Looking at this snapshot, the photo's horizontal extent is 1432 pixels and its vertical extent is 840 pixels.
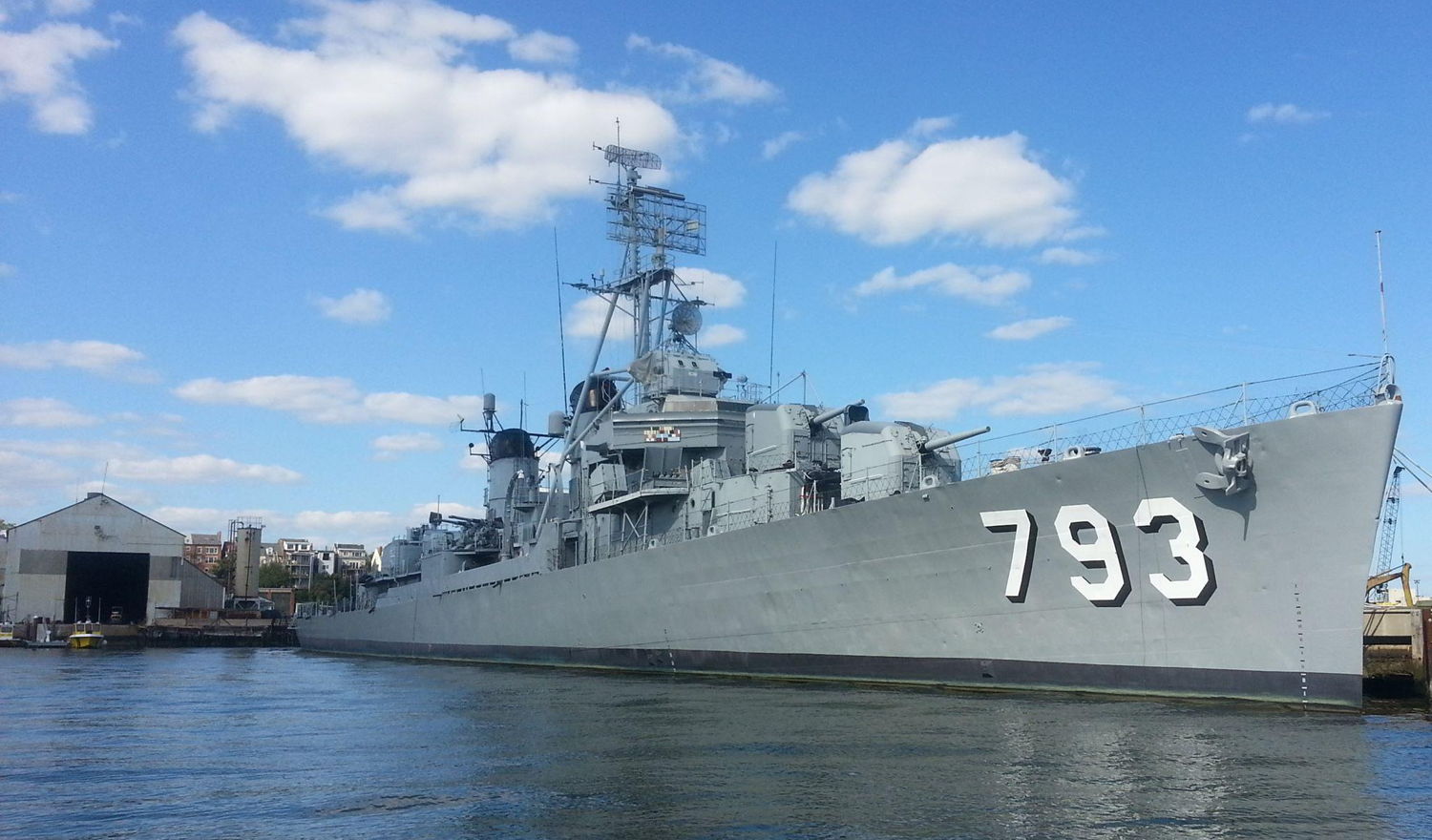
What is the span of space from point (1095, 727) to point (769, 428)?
9.88 metres

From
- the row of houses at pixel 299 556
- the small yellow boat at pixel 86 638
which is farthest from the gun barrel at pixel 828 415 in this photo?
the row of houses at pixel 299 556

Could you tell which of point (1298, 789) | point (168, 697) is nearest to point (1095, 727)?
point (1298, 789)

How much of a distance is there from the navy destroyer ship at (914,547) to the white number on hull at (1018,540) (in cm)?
4

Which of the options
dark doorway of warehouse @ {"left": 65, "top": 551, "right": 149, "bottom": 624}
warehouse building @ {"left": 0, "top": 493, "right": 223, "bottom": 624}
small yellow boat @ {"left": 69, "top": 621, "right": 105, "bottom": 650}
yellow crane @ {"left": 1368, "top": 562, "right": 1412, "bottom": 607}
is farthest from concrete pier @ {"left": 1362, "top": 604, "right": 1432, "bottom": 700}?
dark doorway of warehouse @ {"left": 65, "top": 551, "right": 149, "bottom": 624}

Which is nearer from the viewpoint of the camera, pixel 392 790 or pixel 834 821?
pixel 834 821

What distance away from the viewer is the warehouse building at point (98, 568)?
4847 cm

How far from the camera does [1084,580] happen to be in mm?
14148

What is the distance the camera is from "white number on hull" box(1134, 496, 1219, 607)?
43.3 ft

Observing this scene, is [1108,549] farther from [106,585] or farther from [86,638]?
[106,585]

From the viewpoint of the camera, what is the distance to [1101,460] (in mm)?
13781

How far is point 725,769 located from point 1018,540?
6231 mm

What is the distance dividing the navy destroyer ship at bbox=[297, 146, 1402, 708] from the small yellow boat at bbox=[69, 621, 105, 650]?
25955mm

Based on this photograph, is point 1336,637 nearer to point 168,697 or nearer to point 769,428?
point 769,428

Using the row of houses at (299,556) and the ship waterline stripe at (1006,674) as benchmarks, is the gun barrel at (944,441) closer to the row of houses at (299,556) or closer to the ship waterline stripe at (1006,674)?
the ship waterline stripe at (1006,674)
